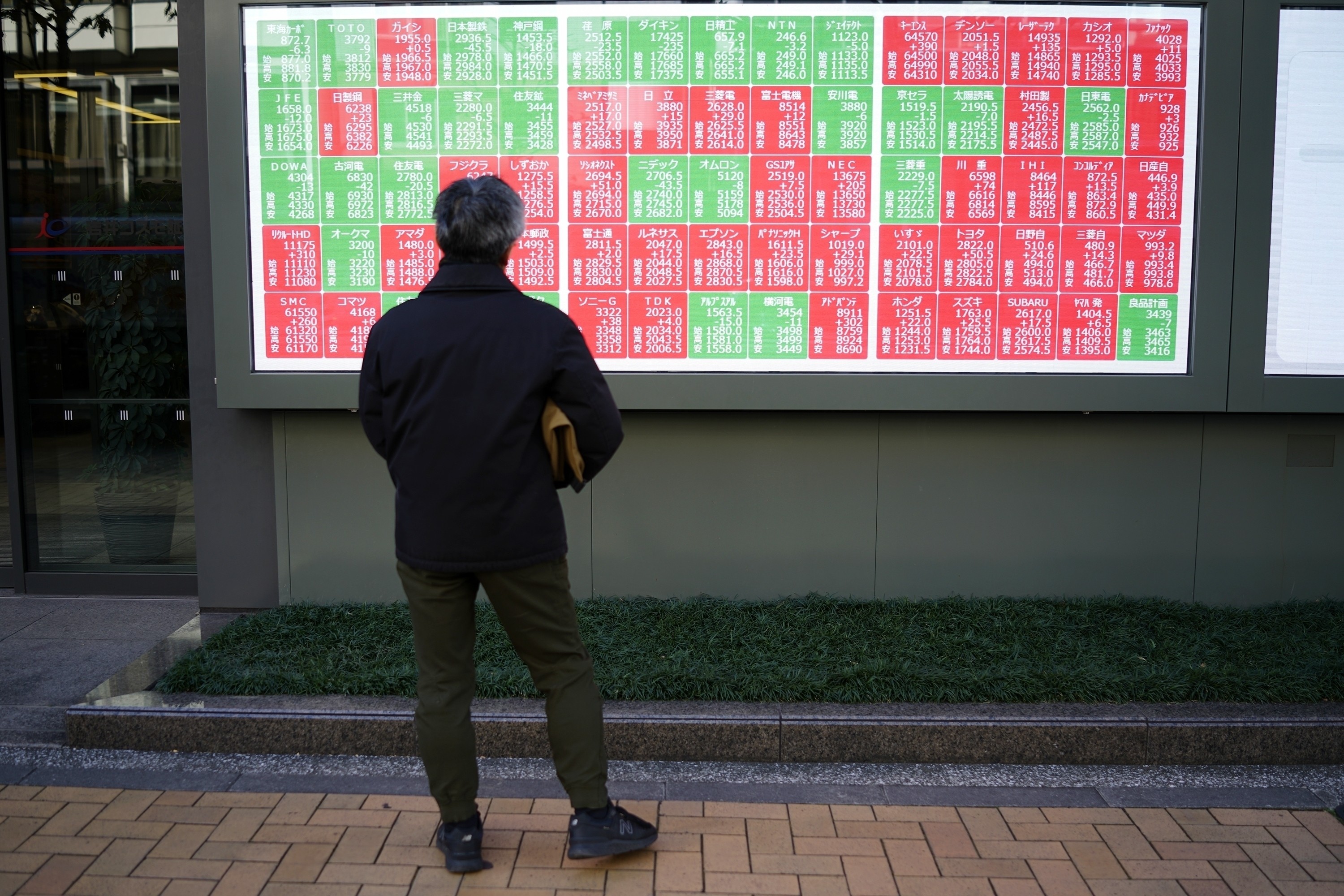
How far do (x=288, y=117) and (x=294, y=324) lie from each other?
3.07 feet

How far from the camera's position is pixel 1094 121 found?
5.05 m

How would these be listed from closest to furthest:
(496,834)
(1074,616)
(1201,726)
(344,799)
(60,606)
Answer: (496,834) → (344,799) → (1201,726) → (1074,616) → (60,606)

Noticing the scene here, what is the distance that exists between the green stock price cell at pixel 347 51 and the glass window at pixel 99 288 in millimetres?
1368

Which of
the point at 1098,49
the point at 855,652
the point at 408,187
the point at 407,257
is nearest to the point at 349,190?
the point at 408,187

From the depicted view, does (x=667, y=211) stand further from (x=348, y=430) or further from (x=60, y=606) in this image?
(x=60, y=606)

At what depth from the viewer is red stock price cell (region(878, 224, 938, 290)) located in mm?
5102

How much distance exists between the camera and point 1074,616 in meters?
5.02

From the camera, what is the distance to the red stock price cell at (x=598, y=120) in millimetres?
5066

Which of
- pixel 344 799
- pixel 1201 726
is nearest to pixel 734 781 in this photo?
pixel 344 799

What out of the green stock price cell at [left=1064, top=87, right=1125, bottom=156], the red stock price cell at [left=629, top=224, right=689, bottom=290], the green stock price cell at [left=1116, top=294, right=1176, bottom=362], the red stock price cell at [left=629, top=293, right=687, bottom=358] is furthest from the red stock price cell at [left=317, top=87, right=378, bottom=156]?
the green stock price cell at [left=1116, top=294, right=1176, bottom=362]

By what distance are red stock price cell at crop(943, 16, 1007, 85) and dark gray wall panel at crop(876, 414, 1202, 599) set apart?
154cm

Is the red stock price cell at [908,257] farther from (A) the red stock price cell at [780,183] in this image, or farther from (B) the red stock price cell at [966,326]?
(A) the red stock price cell at [780,183]

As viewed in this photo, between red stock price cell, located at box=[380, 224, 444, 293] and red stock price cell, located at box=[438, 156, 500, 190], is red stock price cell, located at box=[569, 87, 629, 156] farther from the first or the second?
red stock price cell, located at box=[380, 224, 444, 293]

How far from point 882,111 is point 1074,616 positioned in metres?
2.42
